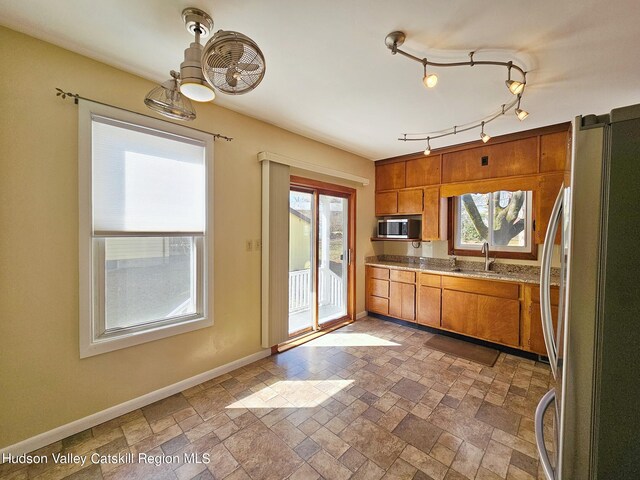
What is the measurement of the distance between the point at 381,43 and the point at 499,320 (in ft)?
10.5

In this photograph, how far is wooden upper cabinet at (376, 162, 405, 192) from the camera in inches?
168

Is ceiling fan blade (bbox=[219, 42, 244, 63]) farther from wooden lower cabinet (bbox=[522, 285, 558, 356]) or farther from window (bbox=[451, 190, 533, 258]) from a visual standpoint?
window (bbox=[451, 190, 533, 258])

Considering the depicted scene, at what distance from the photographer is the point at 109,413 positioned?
1.96 meters

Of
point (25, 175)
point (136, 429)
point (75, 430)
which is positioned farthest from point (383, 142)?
point (75, 430)

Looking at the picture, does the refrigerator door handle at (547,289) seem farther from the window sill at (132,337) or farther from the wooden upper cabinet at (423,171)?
the wooden upper cabinet at (423,171)

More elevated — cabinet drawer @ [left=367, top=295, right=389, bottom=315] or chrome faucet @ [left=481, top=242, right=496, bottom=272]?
chrome faucet @ [left=481, top=242, right=496, bottom=272]

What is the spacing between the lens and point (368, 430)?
1891mm

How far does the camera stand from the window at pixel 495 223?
3.46 meters

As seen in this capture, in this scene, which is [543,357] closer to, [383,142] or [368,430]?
[368,430]

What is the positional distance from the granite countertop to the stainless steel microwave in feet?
1.57

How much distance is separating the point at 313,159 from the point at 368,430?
299 cm

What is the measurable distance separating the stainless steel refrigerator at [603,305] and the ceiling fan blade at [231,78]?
1563mm

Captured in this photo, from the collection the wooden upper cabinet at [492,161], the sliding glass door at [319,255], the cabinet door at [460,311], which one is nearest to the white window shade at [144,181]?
the sliding glass door at [319,255]

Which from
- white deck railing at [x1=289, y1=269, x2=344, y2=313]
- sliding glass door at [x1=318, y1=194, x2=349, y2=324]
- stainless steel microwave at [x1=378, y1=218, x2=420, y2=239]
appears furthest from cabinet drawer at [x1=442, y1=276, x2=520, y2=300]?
white deck railing at [x1=289, y1=269, x2=344, y2=313]
